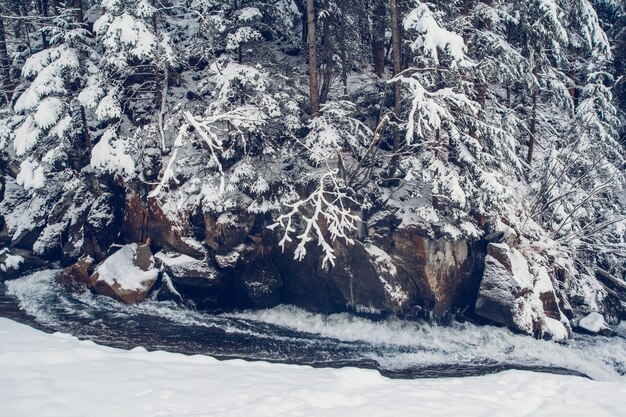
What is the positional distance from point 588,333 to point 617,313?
207cm

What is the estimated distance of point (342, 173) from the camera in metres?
12.4

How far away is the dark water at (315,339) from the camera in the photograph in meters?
10.7

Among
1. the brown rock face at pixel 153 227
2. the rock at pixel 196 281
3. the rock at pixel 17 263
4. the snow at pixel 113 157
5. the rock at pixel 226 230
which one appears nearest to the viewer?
the rock at pixel 196 281

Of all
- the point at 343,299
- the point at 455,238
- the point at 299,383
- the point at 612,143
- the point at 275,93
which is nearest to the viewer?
the point at 299,383

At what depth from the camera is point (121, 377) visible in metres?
5.45

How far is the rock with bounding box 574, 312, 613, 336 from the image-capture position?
491 inches

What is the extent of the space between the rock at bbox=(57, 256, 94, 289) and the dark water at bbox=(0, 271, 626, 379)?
0.49 m

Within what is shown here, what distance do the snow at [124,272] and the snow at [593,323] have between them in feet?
46.4

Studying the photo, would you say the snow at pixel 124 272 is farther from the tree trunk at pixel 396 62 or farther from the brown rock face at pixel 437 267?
the tree trunk at pixel 396 62

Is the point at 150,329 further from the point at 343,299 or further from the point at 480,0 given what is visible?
the point at 480,0

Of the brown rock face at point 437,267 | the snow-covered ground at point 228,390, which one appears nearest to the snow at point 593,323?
the brown rock face at point 437,267

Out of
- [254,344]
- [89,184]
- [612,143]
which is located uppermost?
[612,143]

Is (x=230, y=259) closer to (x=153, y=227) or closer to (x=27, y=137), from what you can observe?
(x=153, y=227)

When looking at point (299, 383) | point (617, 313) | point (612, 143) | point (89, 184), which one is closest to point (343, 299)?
point (299, 383)
